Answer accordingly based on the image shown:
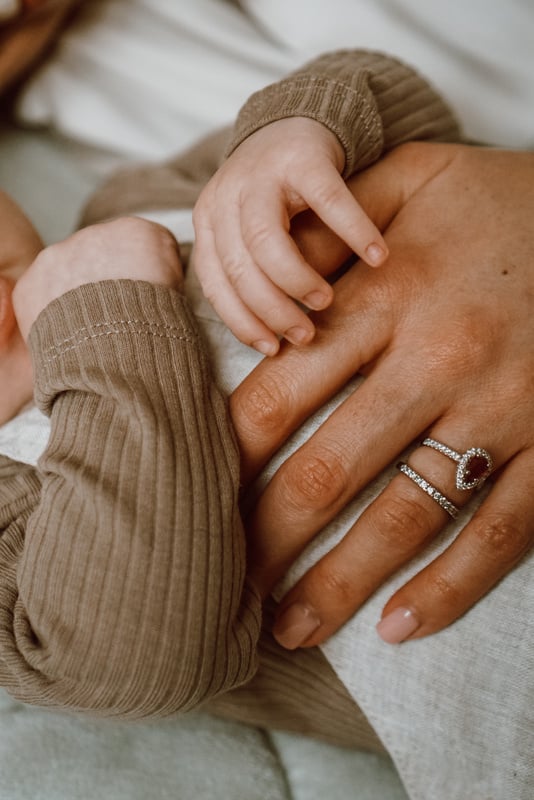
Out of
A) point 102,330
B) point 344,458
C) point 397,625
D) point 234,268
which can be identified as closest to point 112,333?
point 102,330

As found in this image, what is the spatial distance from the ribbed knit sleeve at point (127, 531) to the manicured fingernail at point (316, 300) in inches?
4.4

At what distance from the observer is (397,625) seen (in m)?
0.61

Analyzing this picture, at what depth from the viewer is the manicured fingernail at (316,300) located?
1.91 feet

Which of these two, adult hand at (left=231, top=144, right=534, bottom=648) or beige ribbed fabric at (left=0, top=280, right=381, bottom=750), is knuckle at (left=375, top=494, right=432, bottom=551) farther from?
beige ribbed fabric at (left=0, top=280, right=381, bottom=750)

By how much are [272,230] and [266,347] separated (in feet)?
0.32

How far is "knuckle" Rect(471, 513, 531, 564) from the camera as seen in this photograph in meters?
0.60

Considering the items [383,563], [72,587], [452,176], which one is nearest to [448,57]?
[452,176]

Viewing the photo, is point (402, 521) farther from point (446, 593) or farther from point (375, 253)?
point (375, 253)

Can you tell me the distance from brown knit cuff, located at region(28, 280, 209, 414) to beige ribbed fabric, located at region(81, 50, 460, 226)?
0.19 m

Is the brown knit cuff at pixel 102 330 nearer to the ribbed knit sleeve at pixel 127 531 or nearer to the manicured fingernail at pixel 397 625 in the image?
the ribbed knit sleeve at pixel 127 531

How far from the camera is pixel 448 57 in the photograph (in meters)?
1.02

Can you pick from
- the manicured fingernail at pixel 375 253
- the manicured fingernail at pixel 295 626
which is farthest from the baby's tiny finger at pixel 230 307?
the manicured fingernail at pixel 295 626

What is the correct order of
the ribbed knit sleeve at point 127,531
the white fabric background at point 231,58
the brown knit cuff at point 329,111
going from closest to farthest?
the ribbed knit sleeve at point 127,531
the brown knit cuff at point 329,111
the white fabric background at point 231,58

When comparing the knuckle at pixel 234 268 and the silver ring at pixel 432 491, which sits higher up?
the knuckle at pixel 234 268
